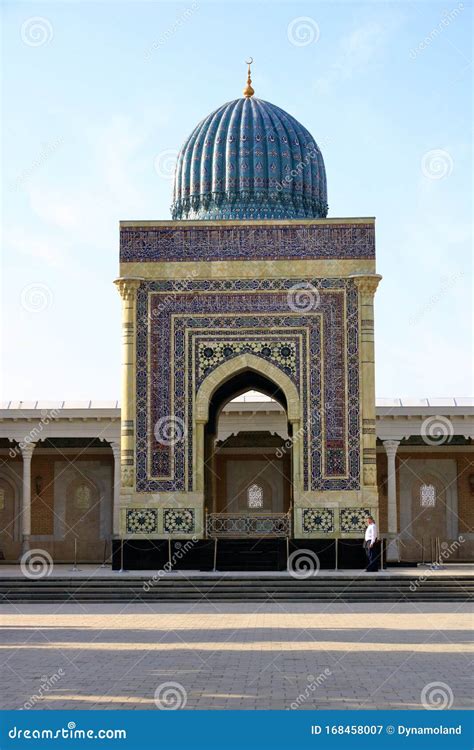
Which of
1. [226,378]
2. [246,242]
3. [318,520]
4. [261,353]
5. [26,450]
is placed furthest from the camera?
[26,450]

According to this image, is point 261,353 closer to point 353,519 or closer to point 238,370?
point 238,370

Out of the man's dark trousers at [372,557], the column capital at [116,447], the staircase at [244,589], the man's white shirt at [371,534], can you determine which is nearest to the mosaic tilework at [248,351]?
the man's white shirt at [371,534]

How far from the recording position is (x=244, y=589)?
17.2m

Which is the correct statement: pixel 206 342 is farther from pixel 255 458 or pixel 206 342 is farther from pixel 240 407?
pixel 255 458

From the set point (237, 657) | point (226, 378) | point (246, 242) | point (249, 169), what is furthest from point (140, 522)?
point (237, 657)

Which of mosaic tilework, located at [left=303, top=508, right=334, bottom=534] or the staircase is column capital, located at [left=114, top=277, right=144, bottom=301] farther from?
the staircase

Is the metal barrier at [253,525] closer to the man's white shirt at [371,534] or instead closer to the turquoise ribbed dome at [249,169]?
the man's white shirt at [371,534]

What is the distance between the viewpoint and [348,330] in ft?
66.5

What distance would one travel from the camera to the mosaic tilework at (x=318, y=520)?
65.0ft

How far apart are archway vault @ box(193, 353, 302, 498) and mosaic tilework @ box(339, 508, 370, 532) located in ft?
2.78

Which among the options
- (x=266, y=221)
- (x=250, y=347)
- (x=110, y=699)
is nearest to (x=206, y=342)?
(x=250, y=347)

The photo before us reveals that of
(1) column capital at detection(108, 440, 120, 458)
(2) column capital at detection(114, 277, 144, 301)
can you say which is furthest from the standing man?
(1) column capital at detection(108, 440, 120, 458)

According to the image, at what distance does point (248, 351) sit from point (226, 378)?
61cm

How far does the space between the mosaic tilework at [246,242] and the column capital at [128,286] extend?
401 mm
